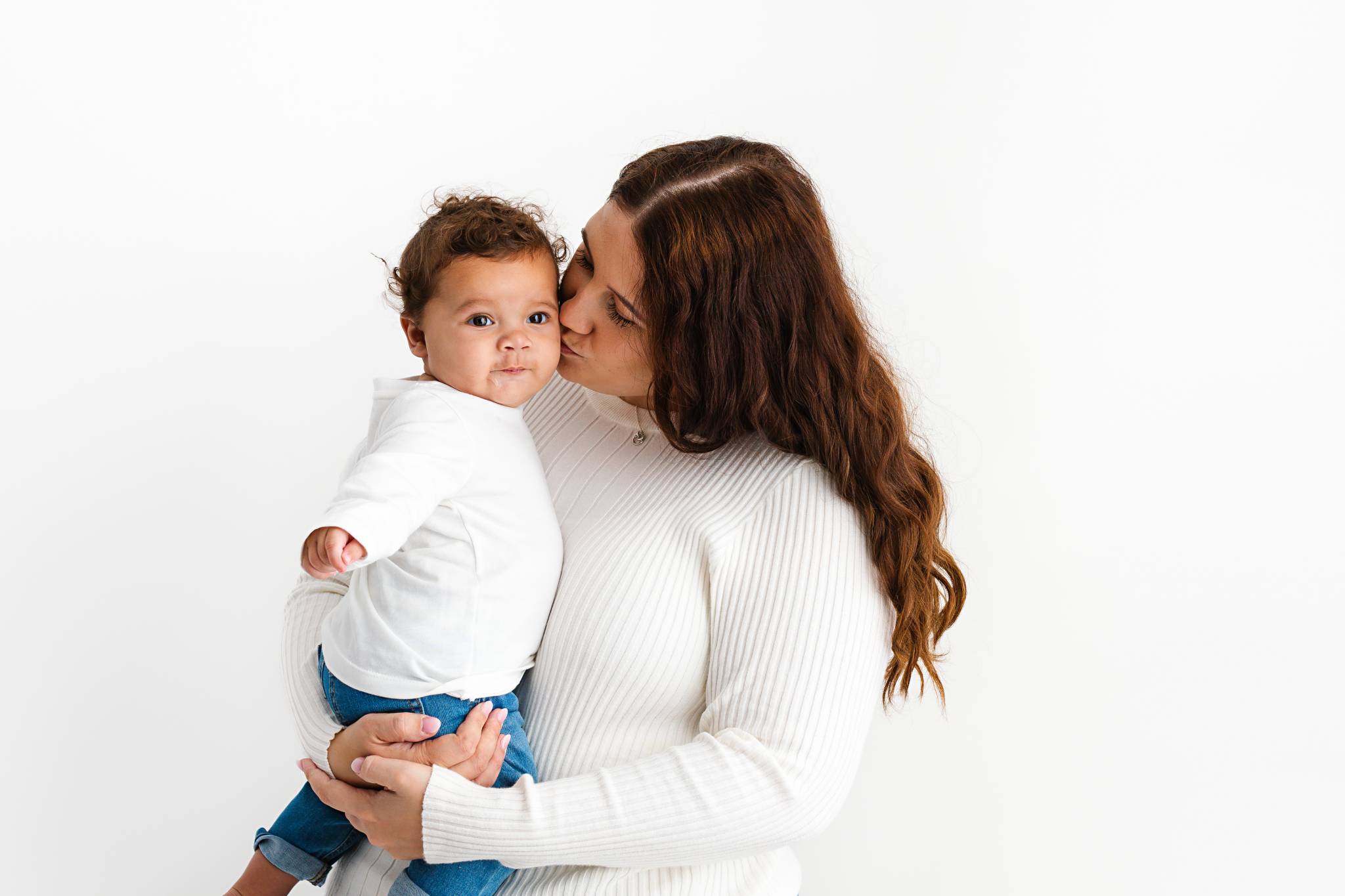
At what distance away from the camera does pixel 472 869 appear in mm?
1507

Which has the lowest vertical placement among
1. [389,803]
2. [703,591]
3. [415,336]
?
[389,803]

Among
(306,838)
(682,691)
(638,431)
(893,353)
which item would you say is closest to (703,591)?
(682,691)

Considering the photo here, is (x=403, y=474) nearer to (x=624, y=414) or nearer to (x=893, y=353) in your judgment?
(x=624, y=414)

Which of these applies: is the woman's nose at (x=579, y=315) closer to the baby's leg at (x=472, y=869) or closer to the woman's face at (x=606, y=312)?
the woman's face at (x=606, y=312)

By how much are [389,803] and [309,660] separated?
0.25 m

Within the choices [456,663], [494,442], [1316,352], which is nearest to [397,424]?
[494,442]

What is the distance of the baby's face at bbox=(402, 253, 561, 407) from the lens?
5.06 feet

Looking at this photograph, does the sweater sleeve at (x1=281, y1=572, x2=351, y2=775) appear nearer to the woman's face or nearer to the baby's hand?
the baby's hand

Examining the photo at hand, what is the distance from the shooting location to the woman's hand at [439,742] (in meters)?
1.47

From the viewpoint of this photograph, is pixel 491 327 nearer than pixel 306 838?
Yes

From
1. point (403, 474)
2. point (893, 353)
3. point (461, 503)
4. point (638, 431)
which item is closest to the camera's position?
point (403, 474)

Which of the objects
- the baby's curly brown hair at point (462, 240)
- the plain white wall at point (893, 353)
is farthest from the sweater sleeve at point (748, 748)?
the plain white wall at point (893, 353)

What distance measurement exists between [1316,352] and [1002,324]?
57 centimetres

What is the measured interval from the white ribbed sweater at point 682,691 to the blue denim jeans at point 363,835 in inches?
1.5
